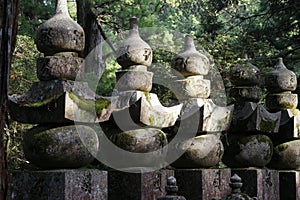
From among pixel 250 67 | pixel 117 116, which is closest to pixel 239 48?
pixel 250 67

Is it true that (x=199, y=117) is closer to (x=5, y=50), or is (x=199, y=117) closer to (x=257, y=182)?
(x=257, y=182)

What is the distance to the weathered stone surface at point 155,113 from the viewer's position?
522cm

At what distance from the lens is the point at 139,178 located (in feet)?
16.8

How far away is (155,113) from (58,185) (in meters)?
1.32

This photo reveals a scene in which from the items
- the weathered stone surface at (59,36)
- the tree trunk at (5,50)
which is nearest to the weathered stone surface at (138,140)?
the weathered stone surface at (59,36)

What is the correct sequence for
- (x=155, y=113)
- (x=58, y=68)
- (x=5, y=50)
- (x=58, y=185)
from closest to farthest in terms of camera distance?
(x=5, y=50)
(x=58, y=185)
(x=58, y=68)
(x=155, y=113)

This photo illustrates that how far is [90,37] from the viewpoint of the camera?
11195 millimetres

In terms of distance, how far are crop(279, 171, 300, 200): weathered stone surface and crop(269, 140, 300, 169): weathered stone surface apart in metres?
0.10

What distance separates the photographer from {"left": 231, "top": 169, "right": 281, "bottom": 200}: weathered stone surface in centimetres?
641

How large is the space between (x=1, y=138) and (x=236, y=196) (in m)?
2.24

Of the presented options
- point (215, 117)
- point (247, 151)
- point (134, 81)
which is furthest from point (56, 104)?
point (247, 151)

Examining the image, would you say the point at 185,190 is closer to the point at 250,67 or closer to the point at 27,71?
the point at 250,67

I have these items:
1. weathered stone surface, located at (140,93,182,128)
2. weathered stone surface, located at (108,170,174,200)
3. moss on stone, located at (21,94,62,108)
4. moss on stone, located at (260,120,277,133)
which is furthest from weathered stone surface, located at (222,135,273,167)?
moss on stone, located at (21,94,62,108)

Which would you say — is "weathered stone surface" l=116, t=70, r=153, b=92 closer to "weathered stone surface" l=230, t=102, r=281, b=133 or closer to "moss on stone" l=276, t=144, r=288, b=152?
"weathered stone surface" l=230, t=102, r=281, b=133
